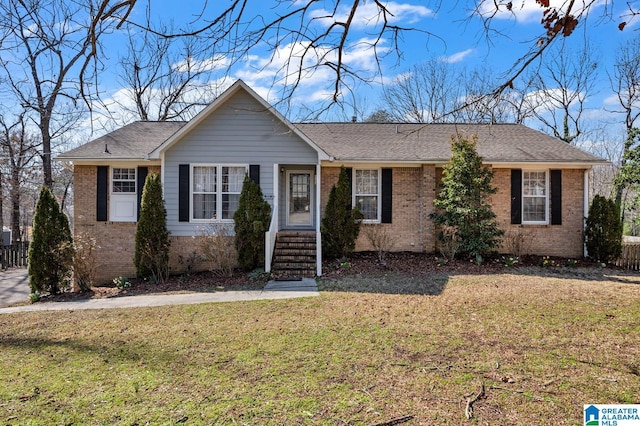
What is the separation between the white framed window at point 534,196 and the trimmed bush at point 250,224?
874cm

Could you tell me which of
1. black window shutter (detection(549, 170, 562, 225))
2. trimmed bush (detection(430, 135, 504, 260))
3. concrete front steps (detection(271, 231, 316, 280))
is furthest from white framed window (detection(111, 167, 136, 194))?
black window shutter (detection(549, 170, 562, 225))

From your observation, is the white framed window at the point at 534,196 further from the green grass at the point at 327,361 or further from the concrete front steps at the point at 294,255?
the concrete front steps at the point at 294,255

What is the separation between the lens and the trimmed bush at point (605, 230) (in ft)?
38.7

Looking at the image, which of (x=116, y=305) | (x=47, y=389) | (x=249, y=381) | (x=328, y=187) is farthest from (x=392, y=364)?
(x=328, y=187)

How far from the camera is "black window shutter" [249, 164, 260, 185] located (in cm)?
1157

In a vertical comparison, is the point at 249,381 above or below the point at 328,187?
below

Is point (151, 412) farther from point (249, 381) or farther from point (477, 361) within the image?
point (477, 361)

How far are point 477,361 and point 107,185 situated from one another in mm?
11893

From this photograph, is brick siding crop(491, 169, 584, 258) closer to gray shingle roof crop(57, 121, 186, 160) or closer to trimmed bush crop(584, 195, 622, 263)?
trimmed bush crop(584, 195, 622, 263)

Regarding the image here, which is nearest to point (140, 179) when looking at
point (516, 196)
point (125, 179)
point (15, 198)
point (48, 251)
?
point (125, 179)

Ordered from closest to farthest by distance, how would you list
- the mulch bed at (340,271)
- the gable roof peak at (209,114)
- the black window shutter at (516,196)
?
the mulch bed at (340,271), the gable roof peak at (209,114), the black window shutter at (516,196)

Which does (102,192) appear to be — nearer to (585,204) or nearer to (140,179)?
(140,179)

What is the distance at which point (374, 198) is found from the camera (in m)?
12.9

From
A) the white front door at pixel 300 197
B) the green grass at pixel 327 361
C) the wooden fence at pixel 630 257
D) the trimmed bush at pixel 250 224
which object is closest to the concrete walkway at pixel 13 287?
the green grass at pixel 327 361
